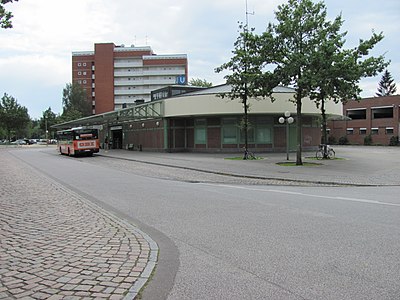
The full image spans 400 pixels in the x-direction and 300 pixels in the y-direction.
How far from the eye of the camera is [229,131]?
36406mm

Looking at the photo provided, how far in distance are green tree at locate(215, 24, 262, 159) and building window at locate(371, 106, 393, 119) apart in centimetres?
4134

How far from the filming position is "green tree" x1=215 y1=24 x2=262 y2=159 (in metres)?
23.0

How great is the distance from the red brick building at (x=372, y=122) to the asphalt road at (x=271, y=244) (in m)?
51.2

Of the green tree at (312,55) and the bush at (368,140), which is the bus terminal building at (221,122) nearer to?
the green tree at (312,55)

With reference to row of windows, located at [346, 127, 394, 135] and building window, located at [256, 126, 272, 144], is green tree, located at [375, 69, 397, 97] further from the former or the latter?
building window, located at [256, 126, 272, 144]

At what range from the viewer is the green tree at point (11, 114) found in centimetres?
7470

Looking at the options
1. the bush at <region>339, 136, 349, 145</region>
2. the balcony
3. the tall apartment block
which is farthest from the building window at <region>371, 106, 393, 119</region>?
the balcony

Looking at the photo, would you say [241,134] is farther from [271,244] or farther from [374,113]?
[374,113]

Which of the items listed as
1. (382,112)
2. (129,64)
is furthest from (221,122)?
(129,64)

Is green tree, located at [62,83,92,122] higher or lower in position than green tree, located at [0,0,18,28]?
higher

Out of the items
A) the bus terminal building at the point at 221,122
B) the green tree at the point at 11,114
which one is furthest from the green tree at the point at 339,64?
the green tree at the point at 11,114

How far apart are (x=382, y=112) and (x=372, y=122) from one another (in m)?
2.17

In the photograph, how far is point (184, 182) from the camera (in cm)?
1566

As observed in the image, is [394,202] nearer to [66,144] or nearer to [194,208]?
[194,208]
